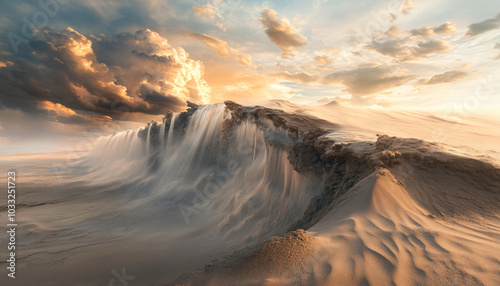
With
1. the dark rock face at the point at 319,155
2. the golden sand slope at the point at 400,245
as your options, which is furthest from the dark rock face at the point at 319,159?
the golden sand slope at the point at 400,245

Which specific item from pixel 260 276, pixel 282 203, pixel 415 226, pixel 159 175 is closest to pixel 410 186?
pixel 415 226

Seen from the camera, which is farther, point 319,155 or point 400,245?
point 319,155

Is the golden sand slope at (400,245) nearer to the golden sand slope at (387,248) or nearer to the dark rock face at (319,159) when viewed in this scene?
the golden sand slope at (387,248)

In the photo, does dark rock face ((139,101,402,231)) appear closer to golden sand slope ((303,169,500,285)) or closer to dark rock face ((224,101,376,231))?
dark rock face ((224,101,376,231))

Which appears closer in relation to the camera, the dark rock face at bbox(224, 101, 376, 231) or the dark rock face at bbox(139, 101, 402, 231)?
the dark rock face at bbox(139, 101, 402, 231)

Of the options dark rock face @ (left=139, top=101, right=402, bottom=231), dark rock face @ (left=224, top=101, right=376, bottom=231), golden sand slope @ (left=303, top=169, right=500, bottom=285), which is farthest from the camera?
dark rock face @ (left=224, top=101, right=376, bottom=231)

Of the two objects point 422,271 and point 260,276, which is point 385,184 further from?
Answer: point 260,276

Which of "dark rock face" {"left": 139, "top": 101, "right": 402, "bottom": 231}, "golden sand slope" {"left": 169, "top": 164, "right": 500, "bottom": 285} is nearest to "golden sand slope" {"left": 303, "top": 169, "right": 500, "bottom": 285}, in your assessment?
"golden sand slope" {"left": 169, "top": 164, "right": 500, "bottom": 285}

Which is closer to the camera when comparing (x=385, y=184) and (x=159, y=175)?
(x=385, y=184)

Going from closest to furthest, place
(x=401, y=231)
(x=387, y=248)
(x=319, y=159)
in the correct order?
(x=387, y=248) → (x=401, y=231) → (x=319, y=159)

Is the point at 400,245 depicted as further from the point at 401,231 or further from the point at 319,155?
the point at 319,155

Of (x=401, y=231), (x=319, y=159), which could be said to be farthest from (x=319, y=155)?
(x=401, y=231)
